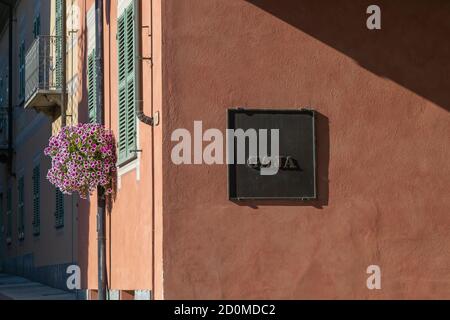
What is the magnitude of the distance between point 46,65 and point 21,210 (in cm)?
665

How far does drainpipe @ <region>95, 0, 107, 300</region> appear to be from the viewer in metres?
13.8

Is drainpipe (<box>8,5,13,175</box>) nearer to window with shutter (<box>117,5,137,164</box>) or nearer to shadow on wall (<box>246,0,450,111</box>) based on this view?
window with shutter (<box>117,5,137,164</box>)

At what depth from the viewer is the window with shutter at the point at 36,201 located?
2233 cm

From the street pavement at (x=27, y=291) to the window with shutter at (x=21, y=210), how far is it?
1.09 meters

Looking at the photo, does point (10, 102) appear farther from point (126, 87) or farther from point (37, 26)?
point (126, 87)

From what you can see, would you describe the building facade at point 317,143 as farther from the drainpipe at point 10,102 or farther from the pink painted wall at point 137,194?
the drainpipe at point 10,102

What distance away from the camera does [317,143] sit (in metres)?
11.2

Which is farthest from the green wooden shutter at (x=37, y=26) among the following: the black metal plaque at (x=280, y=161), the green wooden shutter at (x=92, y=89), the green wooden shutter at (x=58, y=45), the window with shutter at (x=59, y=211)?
Result: the black metal plaque at (x=280, y=161)

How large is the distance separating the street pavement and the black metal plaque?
22.3ft

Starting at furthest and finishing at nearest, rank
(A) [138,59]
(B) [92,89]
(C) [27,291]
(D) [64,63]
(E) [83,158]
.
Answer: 1. (C) [27,291]
2. (D) [64,63]
3. (B) [92,89]
4. (E) [83,158]
5. (A) [138,59]

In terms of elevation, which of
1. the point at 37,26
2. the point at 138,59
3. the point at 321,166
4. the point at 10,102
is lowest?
the point at 321,166

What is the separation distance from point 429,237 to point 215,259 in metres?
2.16

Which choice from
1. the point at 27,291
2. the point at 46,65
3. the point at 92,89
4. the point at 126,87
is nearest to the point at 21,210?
the point at 27,291

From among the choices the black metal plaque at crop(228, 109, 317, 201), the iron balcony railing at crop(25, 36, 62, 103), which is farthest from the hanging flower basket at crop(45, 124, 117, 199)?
the iron balcony railing at crop(25, 36, 62, 103)
